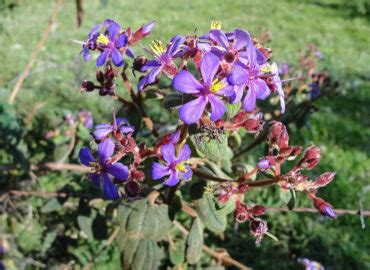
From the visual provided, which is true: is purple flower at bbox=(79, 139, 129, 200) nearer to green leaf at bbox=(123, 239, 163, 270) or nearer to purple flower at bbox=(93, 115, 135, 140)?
purple flower at bbox=(93, 115, 135, 140)

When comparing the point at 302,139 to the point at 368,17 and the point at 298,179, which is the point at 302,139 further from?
the point at 368,17

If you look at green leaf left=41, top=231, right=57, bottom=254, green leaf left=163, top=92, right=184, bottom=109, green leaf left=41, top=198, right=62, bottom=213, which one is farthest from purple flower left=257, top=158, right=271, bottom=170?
green leaf left=41, top=231, right=57, bottom=254

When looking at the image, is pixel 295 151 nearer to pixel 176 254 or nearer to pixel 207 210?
pixel 207 210

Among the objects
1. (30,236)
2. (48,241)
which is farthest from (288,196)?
(30,236)

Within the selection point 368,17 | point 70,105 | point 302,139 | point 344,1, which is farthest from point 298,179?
point 344,1

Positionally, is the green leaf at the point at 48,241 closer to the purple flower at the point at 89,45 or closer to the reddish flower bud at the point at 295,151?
the purple flower at the point at 89,45

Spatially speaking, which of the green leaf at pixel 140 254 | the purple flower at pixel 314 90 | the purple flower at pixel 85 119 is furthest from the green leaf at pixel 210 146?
the purple flower at pixel 85 119
